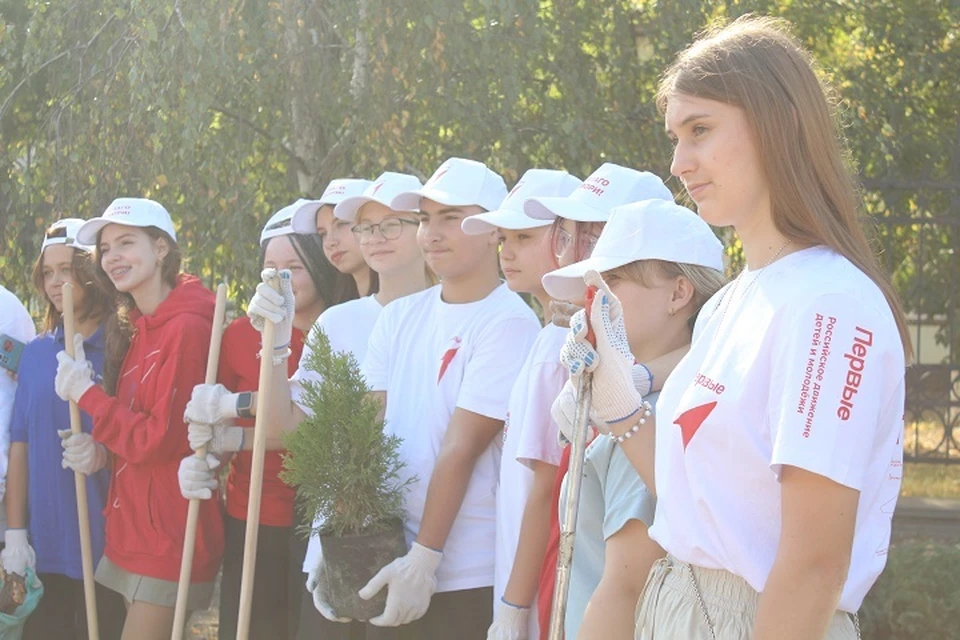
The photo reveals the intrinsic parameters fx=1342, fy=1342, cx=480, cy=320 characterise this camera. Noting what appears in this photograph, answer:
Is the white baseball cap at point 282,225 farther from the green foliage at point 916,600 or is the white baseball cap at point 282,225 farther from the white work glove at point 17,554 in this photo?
the green foliage at point 916,600

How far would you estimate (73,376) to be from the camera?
15.7 feet

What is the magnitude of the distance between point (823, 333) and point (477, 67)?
5.00 metres

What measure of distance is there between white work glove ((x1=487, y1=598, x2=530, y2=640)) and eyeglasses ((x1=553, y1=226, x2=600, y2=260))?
91 centimetres

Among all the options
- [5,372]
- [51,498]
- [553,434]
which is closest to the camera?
[553,434]

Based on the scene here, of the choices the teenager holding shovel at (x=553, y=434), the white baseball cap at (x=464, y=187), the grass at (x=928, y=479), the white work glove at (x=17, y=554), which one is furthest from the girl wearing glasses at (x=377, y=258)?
the grass at (x=928, y=479)

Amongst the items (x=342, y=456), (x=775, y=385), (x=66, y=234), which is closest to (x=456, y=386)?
(x=342, y=456)

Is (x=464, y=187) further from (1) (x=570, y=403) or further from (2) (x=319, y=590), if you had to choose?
(1) (x=570, y=403)

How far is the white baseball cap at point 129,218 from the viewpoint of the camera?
4.91 m

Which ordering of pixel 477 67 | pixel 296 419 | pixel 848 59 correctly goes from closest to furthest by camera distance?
pixel 296 419
pixel 477 67
pixel 848 59

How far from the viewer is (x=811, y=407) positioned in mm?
1884

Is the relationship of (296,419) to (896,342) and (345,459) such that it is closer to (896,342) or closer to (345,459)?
(345,459)

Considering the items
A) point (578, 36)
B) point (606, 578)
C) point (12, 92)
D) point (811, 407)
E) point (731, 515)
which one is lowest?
point (606, 578)

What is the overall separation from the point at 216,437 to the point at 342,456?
1094 millimetres

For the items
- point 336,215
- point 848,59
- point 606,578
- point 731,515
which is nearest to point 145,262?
point 336,215
